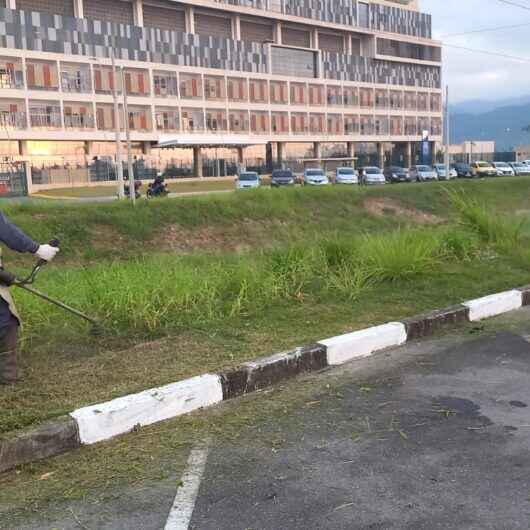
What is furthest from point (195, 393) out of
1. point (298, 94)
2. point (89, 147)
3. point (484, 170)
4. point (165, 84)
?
point (298, 94)

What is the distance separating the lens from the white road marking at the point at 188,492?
2.96m

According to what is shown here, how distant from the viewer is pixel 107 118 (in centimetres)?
5659

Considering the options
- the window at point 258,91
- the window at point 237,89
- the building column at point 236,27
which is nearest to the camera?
the window at point 237,89

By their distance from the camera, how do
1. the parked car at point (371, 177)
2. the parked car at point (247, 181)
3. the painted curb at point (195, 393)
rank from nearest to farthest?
1. the painted curb at point (195, 393)
2. the parked car at point (247, 181)
3. the parked car at point (371, 177)

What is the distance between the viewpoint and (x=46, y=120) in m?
52.8

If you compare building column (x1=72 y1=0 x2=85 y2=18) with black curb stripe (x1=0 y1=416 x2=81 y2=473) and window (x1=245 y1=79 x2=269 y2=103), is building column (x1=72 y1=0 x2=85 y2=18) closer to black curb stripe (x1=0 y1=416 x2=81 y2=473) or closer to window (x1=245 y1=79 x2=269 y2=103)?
window (x1=245 y1=79 x2=269 y2=103)

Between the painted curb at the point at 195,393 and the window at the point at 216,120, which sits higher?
the window at the point at 216,120

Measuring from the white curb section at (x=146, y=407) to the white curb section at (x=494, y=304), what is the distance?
349 centimetres

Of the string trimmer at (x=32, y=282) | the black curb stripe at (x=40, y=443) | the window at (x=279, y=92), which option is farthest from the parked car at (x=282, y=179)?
the black curb stripe at (x=40, y=443)

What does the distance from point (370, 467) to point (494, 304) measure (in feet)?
14.1

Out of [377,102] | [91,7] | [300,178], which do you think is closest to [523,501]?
[300,178]

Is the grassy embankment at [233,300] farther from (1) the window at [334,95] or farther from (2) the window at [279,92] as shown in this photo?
(1) the window at [334,95]

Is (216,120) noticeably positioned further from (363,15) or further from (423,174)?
(363,15)

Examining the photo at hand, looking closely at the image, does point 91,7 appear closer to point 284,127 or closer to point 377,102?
point 284,127
